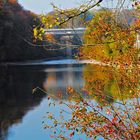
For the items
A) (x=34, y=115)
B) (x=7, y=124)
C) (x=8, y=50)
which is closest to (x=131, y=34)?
(x=7, y=124)

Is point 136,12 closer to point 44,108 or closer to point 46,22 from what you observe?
point 46,22

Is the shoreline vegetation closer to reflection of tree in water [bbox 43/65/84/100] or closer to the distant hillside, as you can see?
the distant hillside

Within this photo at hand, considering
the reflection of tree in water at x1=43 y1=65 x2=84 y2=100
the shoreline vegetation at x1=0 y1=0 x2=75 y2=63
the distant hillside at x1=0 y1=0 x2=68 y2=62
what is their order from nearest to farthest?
the reflection of tree in water at x1=43 y1=65 x2=84 y2=100
the distant hillside at x1=0 y1=0 x2=68 y2=62
the shoreline vegetation at x1=0 y1=0 x2=75 y2=63

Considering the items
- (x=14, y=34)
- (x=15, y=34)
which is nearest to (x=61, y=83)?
(x=14, y=34)

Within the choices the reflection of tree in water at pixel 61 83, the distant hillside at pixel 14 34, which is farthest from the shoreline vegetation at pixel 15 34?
the reflection of tree in water at pixel 61 83

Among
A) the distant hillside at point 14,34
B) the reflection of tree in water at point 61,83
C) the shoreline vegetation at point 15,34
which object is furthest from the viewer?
the shoreline vegetation at point 15,34

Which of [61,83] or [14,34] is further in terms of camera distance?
[14,34]

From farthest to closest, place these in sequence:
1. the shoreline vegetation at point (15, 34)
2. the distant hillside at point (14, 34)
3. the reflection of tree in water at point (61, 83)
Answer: the shoreline vegetation at point (15, 34) < the distant hillside at point (14, 34) < the reflection of tree in water at point (61, 83)

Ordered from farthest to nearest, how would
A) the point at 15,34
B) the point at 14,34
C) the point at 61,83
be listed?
the point at 15,34
the point at 14,34
the point at 61,83

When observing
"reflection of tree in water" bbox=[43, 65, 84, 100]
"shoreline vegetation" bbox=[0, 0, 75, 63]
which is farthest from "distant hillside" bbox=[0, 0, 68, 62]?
"reflection of tree in water" bbox=[43, 65, 84, 100]

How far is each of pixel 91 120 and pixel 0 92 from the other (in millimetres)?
25188

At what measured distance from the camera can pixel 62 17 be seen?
4148 mm

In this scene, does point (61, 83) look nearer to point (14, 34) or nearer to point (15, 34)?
point (14, 34)

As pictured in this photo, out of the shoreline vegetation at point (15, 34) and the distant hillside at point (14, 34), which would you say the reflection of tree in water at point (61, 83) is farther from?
the shoreline vegetation at point (15, 34)
